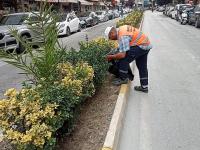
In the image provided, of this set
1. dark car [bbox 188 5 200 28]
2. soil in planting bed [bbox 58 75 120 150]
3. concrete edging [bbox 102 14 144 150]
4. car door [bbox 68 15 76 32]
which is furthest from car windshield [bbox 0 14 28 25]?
dark car [bbox 188 5 200 28]

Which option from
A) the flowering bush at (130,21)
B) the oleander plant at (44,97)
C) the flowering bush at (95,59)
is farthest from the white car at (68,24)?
the oleander plant at (44,97)

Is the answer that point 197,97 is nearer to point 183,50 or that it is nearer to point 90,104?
point 90,104

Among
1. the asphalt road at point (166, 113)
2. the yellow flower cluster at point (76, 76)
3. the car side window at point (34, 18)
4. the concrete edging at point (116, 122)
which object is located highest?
the car side window at point (34, 18)

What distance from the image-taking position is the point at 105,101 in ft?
21.8

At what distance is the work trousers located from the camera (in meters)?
7.05

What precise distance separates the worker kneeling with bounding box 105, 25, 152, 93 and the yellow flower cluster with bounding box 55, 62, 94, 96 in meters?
1.05

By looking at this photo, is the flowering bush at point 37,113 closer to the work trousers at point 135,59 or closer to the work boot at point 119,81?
the work trousers at point 135,59

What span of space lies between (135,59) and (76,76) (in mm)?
2104

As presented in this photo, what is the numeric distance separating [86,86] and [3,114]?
1.79m

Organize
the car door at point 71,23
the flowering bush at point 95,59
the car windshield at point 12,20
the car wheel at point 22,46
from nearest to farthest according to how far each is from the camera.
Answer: the car wheel at point 22,46, the flowering bush at point 95,59, the car windshield at point 12,20, the car door at point 71,23

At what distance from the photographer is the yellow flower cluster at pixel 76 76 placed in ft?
16.5

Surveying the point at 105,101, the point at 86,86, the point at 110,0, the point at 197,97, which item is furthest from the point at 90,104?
the point at 110,0

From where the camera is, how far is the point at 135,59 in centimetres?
737

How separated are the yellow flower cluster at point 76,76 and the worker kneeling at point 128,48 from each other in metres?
1.05
